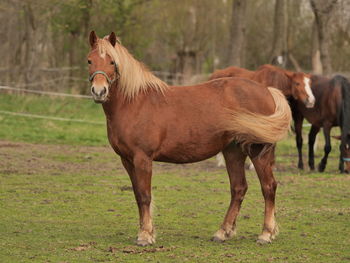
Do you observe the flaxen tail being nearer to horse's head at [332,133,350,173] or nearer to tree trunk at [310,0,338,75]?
horse's head at [332,133,350,173]

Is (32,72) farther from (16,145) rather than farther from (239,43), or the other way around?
(16,145)

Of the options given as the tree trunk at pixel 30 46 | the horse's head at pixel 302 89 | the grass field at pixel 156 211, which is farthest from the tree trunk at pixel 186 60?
the horse's head at pixel 302 89

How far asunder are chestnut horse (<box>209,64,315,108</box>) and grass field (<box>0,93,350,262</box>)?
150cm

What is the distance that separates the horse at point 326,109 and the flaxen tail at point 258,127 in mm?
5778

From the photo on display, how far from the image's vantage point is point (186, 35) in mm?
Result: 33562

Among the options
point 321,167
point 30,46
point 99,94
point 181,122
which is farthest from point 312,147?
point 30,46

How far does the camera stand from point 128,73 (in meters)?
6.51

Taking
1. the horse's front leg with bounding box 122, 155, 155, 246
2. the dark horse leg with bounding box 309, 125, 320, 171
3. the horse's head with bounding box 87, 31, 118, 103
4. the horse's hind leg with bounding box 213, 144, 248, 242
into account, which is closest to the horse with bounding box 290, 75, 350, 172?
the dark horse leg with bounding box 309, 125, 320, 171

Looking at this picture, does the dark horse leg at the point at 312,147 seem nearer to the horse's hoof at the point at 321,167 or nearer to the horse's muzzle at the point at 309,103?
the horse's hoof at the point at 321,167

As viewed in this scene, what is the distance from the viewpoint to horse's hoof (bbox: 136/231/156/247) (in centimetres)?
635

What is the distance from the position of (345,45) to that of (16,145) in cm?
2076

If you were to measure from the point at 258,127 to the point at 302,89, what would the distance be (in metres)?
6.34

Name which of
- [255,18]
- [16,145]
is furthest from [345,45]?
[16,145]

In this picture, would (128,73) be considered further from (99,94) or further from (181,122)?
(181,122)
